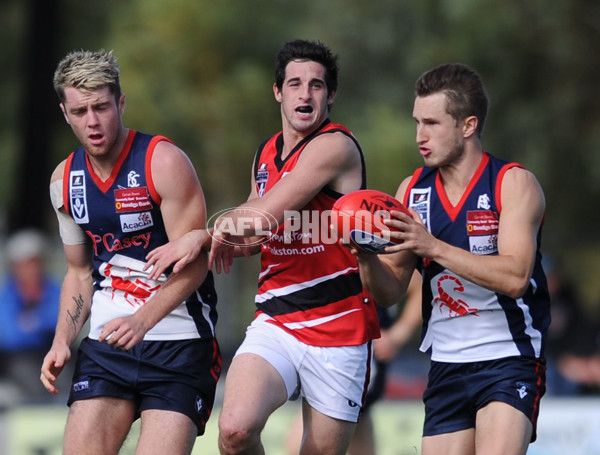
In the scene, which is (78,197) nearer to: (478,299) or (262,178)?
(262,178)

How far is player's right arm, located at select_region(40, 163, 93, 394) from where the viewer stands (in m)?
5.39

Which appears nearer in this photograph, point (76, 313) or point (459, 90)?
point (459, 90)

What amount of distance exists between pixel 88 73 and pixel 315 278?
157 cm

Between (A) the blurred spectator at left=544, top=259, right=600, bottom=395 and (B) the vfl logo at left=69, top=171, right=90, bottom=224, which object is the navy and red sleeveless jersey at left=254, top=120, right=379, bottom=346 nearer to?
(B) the vfl logo at left=69, top=171, right=90, bottom=224

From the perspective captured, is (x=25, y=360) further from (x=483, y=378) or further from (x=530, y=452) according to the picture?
(x=483, y=378)

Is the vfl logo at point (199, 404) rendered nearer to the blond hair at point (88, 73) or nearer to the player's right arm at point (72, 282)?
the player's right arm at point (72, 282)

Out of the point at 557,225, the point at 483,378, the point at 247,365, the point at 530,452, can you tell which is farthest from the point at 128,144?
the point at 557,225

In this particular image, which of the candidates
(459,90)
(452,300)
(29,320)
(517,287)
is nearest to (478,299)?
(452,300)

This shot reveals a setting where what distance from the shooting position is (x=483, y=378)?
16.3 feet

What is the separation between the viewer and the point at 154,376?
5121 millimetres

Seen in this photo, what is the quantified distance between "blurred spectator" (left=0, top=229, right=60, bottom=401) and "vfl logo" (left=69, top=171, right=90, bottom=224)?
506 cm

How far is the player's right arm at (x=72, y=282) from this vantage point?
17.7 ft

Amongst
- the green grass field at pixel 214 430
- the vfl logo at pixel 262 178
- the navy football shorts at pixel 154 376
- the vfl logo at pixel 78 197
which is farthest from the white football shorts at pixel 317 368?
the green grass field at pixel 214 430

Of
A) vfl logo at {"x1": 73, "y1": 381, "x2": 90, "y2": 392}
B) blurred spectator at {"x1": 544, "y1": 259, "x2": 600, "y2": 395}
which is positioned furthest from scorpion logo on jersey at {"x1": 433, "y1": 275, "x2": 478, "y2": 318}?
blurred spectator at {"x1": 544, "y1": 259, "x2": 600, "y2": 395}
